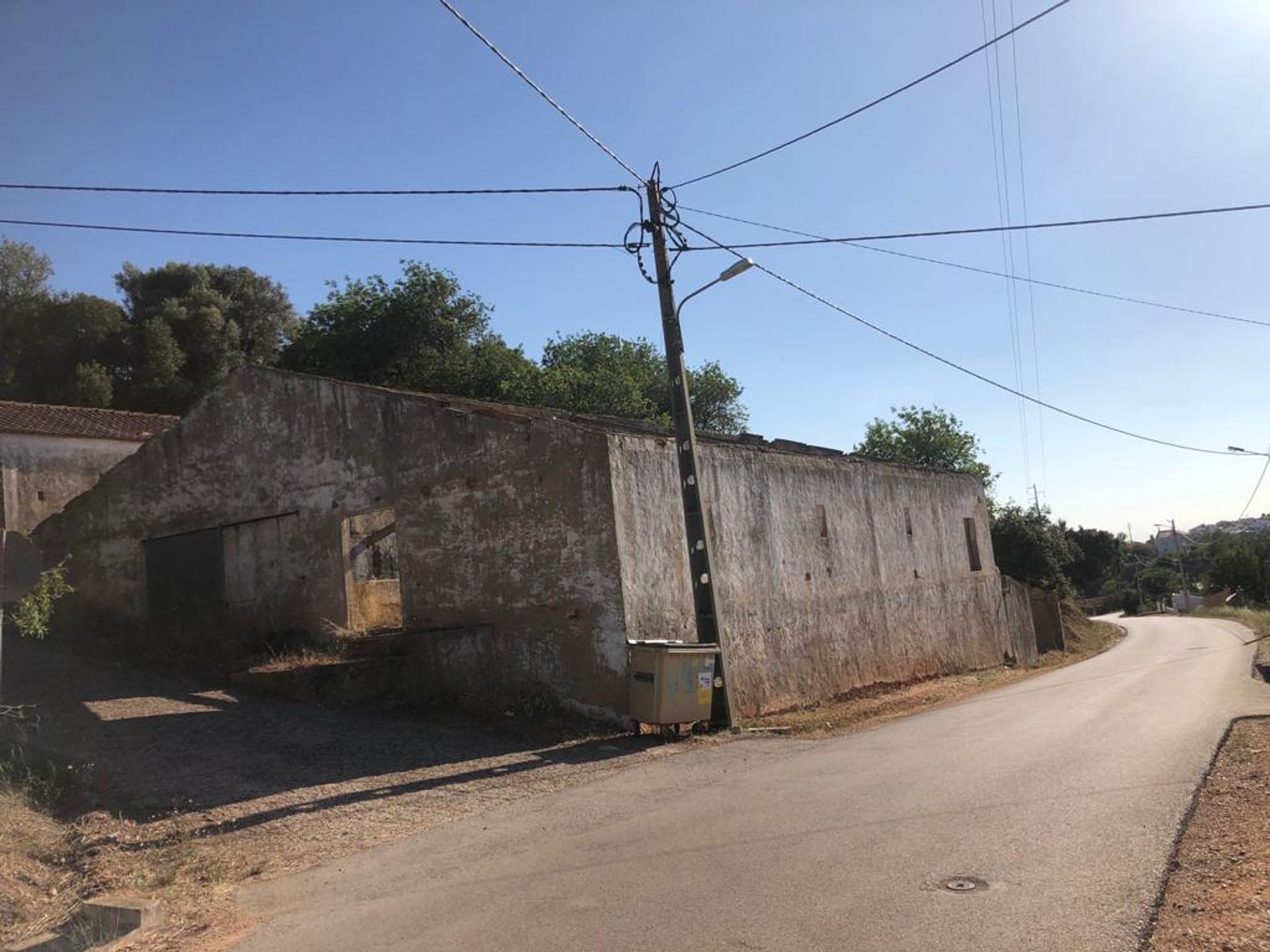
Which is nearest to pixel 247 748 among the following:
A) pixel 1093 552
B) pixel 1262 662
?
pixel 1262 662

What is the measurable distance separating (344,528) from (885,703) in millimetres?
10123

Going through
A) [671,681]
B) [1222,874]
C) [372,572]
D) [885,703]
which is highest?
[372,572]

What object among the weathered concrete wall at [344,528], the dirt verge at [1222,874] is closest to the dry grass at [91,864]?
the dirt verge at [1222,874]

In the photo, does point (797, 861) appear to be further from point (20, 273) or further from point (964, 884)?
point (20, 273)

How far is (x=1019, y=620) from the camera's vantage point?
27.8m

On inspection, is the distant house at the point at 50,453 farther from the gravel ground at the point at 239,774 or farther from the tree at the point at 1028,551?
the tree at the point at 1028,551

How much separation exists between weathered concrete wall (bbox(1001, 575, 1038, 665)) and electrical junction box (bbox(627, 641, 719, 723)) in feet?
56.0

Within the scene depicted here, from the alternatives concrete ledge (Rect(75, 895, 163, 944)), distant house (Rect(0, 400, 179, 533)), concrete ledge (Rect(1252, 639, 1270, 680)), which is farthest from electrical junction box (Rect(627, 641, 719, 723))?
distant house (Rect(0, 400, 179, 533))

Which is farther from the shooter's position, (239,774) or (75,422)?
(75,422)

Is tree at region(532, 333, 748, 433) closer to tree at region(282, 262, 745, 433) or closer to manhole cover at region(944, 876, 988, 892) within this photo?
tree at region(282, 262, 745, 433)

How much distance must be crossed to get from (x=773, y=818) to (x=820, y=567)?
10328mm

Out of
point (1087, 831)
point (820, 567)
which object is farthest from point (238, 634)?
point (1087, 831)

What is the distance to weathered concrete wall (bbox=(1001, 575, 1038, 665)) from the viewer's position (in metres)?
26.7

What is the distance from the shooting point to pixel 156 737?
1100 centimetres
